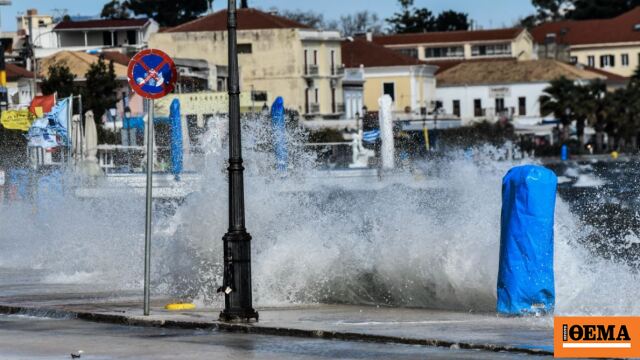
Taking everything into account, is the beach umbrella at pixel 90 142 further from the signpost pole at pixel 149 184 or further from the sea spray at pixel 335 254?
the signpost pole at pixel 149 184

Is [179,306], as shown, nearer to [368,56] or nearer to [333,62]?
[333,62]

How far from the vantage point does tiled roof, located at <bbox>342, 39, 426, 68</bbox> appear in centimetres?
13338

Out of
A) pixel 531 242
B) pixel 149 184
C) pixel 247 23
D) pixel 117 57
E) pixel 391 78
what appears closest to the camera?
pixel 531 242

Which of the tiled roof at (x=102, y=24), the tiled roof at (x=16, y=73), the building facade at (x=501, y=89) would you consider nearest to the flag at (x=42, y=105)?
the tiled roof at (x=16, y=73)

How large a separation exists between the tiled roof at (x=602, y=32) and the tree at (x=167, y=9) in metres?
39.8

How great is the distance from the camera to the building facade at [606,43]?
17638cm

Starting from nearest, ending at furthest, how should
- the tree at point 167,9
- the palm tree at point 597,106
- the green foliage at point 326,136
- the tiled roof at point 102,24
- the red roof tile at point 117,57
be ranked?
1. the green foliage at point 326,136
2. the red roof tile at point 117,57
3. the palm tree at point 597,106
4. the tiled roof at point 102,24
5. the tree at point 167,9

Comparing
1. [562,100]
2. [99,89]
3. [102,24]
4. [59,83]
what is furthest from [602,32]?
[59,83]

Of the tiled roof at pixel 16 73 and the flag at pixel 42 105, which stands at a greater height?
the tiled roof at pixel 16 73

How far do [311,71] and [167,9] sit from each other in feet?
223

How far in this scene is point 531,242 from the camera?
18359 millimetres

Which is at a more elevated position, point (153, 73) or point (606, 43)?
point (606, 43)

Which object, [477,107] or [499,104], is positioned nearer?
[499,104]

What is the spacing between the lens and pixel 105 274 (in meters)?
25.7
